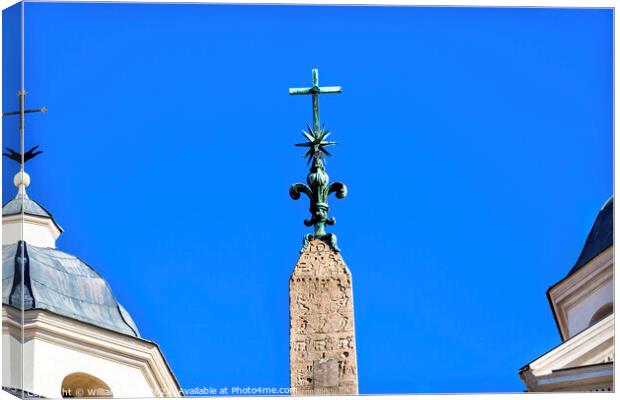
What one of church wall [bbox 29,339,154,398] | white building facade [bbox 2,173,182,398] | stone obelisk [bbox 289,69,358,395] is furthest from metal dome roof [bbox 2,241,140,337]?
stone obelisk [bbox 289,69,358,395]

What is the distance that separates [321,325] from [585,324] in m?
7.50

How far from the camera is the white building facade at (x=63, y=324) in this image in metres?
49.7

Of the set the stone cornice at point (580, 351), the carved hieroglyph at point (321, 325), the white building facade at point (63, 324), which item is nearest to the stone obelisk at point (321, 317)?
the carved hieroglyph at point (321, 325)

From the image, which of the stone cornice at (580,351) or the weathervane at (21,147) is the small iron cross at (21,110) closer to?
the weathervane at (21,147)

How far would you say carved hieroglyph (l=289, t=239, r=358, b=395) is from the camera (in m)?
46.7

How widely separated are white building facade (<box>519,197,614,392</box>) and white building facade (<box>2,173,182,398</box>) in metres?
4.46

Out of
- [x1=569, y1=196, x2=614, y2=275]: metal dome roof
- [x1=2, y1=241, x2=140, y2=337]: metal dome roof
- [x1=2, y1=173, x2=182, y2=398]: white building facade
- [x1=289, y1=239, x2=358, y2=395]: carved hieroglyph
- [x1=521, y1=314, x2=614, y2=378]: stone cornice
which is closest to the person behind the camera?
[x1=289, y1=239, x2=358, y2=395]: carved hieroglyph

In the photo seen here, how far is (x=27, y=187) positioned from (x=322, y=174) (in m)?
3.78

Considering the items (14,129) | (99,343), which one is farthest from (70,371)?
(14,129)

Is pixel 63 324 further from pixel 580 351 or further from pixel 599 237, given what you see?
pixel 599 237

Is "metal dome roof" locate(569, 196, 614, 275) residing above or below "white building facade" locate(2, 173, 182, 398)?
above

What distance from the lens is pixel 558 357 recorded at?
168 ft

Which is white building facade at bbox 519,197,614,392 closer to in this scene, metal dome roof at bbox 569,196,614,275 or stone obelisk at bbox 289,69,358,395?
metal dome roof at bbox 569,196,614,275

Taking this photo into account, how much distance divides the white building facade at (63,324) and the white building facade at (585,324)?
4.46 m
